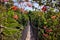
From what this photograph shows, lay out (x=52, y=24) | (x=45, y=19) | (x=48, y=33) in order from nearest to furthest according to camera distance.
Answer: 1. (x=48, y=33)
2. (x=52, y=24)
3. (x=45, y=19)

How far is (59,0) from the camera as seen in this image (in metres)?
10.0

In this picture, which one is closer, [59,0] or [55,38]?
[59,0]

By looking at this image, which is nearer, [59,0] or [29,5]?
[29,5]

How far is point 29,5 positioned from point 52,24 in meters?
4.02

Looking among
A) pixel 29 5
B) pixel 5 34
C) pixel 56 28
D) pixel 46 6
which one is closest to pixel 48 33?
pixel 56 28

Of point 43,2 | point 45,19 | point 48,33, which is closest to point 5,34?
point 43,2

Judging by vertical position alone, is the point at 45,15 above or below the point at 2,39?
below

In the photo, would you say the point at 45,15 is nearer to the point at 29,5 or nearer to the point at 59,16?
the point at 59,16

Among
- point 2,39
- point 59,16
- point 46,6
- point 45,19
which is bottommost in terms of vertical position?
point 45,19

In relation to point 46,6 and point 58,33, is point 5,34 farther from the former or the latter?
point 58,33

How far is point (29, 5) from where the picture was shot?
9.40 meters

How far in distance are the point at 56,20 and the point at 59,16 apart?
27 cm

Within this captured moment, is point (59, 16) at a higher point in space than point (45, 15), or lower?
higher

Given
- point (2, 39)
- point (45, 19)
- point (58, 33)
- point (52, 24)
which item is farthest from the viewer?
point (45, 19)
